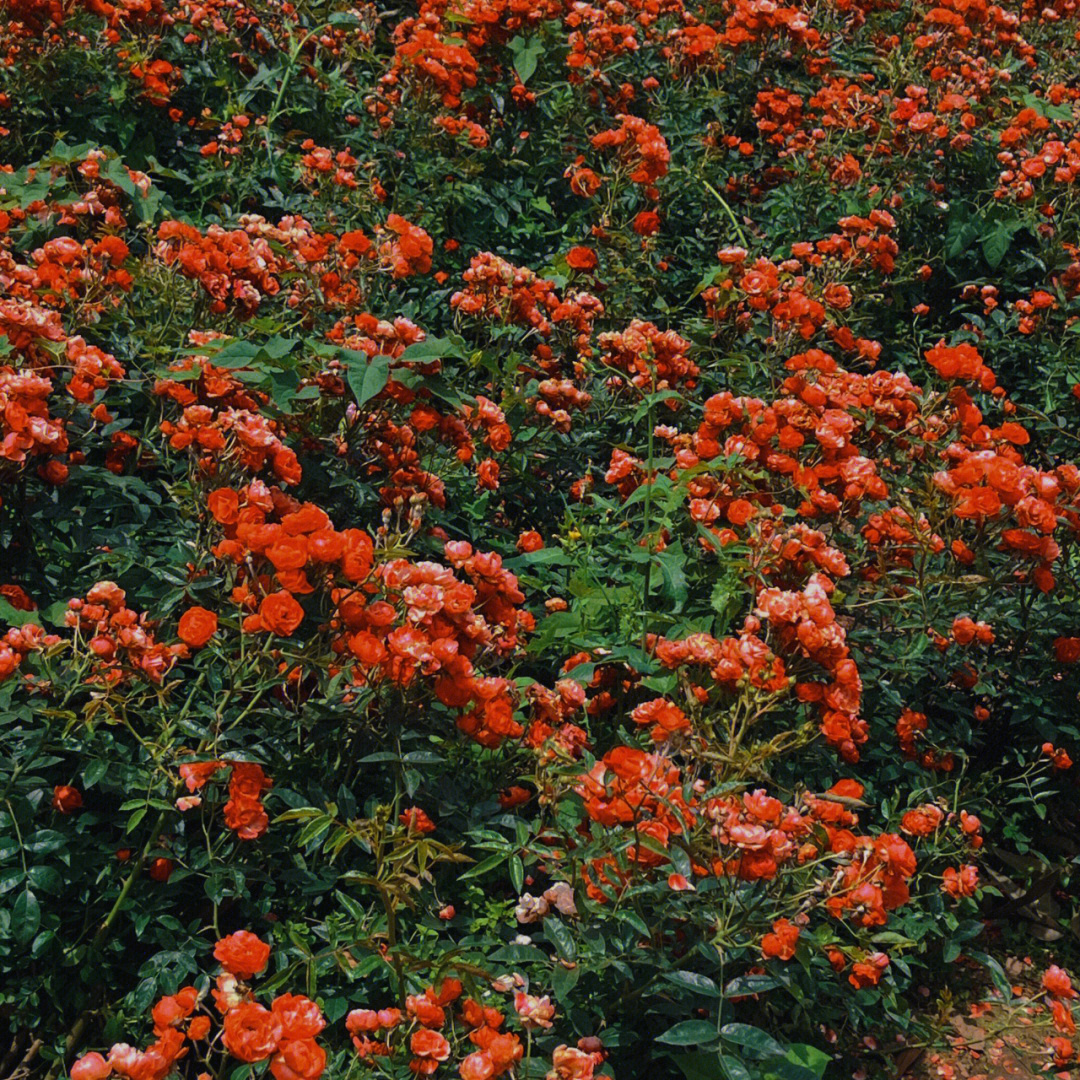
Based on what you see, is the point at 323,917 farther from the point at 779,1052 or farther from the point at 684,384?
the point at 684,384

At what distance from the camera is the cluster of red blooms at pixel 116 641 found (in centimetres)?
216

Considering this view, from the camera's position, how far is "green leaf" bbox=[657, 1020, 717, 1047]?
1857 mm

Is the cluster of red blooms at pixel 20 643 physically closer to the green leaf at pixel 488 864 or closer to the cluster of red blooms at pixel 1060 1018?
the green leaf at pixel 488 864

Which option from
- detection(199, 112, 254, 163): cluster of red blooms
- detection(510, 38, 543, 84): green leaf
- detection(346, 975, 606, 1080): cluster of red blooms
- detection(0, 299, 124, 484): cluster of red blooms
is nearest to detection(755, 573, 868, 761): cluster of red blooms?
detection(346, 975, 606, 1080): cluster of red blooms

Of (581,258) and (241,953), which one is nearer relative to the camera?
(241,953)

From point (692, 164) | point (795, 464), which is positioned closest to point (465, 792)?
point (795, 464)

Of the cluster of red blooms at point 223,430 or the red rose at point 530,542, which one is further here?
the red rose at point 530,542

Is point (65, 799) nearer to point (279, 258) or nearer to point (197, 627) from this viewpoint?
point (197, 627)

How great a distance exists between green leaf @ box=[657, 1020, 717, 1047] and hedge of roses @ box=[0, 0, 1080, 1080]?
0.02 meters

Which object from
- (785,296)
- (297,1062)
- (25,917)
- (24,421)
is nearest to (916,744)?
(785,296)

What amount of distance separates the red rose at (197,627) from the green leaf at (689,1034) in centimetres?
102

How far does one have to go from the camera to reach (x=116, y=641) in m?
2.18

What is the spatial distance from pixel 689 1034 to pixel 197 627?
3.53 feet

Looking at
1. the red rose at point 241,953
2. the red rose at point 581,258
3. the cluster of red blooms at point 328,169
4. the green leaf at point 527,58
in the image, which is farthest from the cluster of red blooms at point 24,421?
the green leaf at point 527,58
